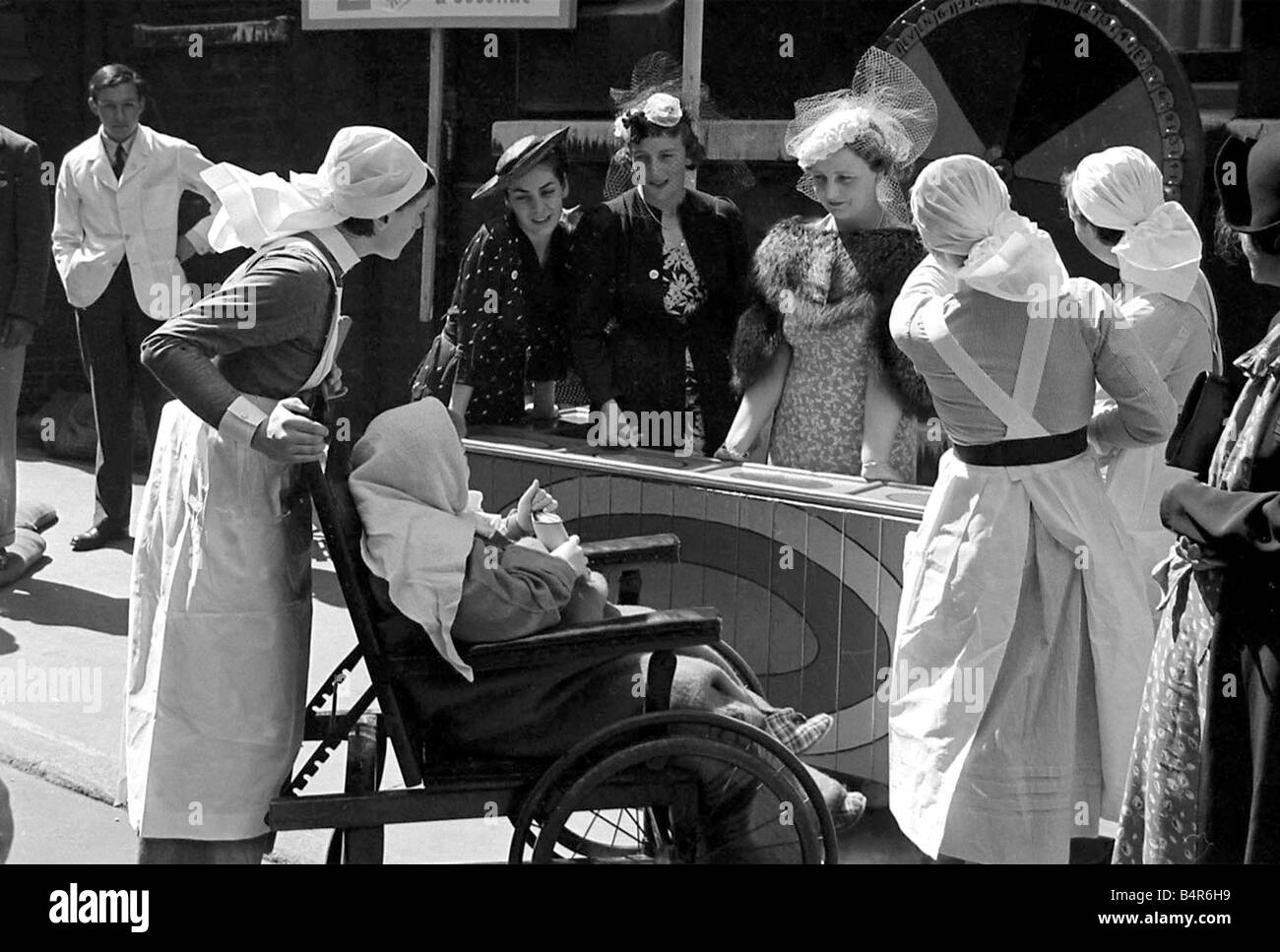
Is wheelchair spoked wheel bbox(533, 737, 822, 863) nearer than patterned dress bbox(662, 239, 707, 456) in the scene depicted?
Yes

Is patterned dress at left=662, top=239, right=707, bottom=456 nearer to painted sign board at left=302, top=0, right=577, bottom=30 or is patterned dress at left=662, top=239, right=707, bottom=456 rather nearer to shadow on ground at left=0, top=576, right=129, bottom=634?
shadow on ground at left=0, top=576, right=129, bottom=634

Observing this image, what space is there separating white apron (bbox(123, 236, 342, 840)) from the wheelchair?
0.12 m

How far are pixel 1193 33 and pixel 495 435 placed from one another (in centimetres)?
329

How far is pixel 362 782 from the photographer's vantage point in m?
3.45

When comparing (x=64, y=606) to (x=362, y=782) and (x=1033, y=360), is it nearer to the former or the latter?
(x=362, y=782)

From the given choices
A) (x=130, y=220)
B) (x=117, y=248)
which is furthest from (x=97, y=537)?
(x=130, y=220)

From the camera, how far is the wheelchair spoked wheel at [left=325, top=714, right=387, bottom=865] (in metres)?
3.37

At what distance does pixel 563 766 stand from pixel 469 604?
1.17 feet

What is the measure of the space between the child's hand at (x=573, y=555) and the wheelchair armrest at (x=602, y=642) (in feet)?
0.88

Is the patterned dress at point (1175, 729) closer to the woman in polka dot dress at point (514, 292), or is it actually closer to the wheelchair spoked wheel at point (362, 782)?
the wheelchair spoked wheel at point (362, 782)

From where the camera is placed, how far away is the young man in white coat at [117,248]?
22.6 feet

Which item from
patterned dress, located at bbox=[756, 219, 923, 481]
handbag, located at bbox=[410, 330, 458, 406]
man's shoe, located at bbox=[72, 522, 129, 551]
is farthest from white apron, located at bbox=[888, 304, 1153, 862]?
man's shoe, located at bbox=[72, 522, 129, 551]

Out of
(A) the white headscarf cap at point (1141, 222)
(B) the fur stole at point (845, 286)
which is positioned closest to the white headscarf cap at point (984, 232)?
(A) the white headscarf cap at point (1141, 222)
